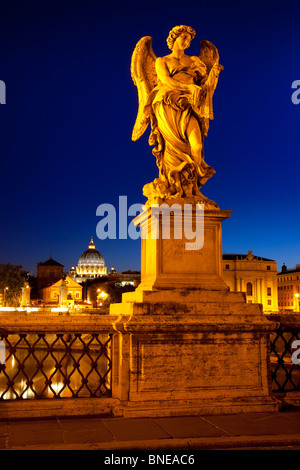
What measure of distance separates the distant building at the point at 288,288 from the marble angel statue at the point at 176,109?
363 ft

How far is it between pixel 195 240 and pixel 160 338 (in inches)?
65.2

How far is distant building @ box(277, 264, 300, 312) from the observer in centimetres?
11756

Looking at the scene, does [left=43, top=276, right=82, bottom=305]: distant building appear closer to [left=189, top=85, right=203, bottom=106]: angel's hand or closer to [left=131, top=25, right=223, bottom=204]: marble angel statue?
[left=131, top=25, right=223, bottom=204]: marble angel statue

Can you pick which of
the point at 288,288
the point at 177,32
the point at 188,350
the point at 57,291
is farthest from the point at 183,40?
the point at 57,291

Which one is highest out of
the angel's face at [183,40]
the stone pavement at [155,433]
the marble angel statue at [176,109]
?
the angel's face at [183,40]

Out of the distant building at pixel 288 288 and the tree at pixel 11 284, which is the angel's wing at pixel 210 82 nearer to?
the tree at pixel 11 284

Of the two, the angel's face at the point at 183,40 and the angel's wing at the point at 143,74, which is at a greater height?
the angel's face at the point at 183,40

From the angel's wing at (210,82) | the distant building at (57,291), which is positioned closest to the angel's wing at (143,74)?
the angel's wing at (210,82)

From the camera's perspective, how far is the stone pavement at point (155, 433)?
4996mm

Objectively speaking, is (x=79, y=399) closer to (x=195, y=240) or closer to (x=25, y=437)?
(x=25, y=437)

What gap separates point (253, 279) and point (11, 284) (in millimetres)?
61682

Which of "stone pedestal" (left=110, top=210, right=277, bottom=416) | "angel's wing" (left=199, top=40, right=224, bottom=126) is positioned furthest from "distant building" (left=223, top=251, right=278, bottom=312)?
"stone pedestal" (left=110, top=210, right=277, bottom=416)

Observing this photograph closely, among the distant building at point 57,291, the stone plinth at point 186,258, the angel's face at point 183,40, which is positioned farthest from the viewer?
the distant building at point 57,291
